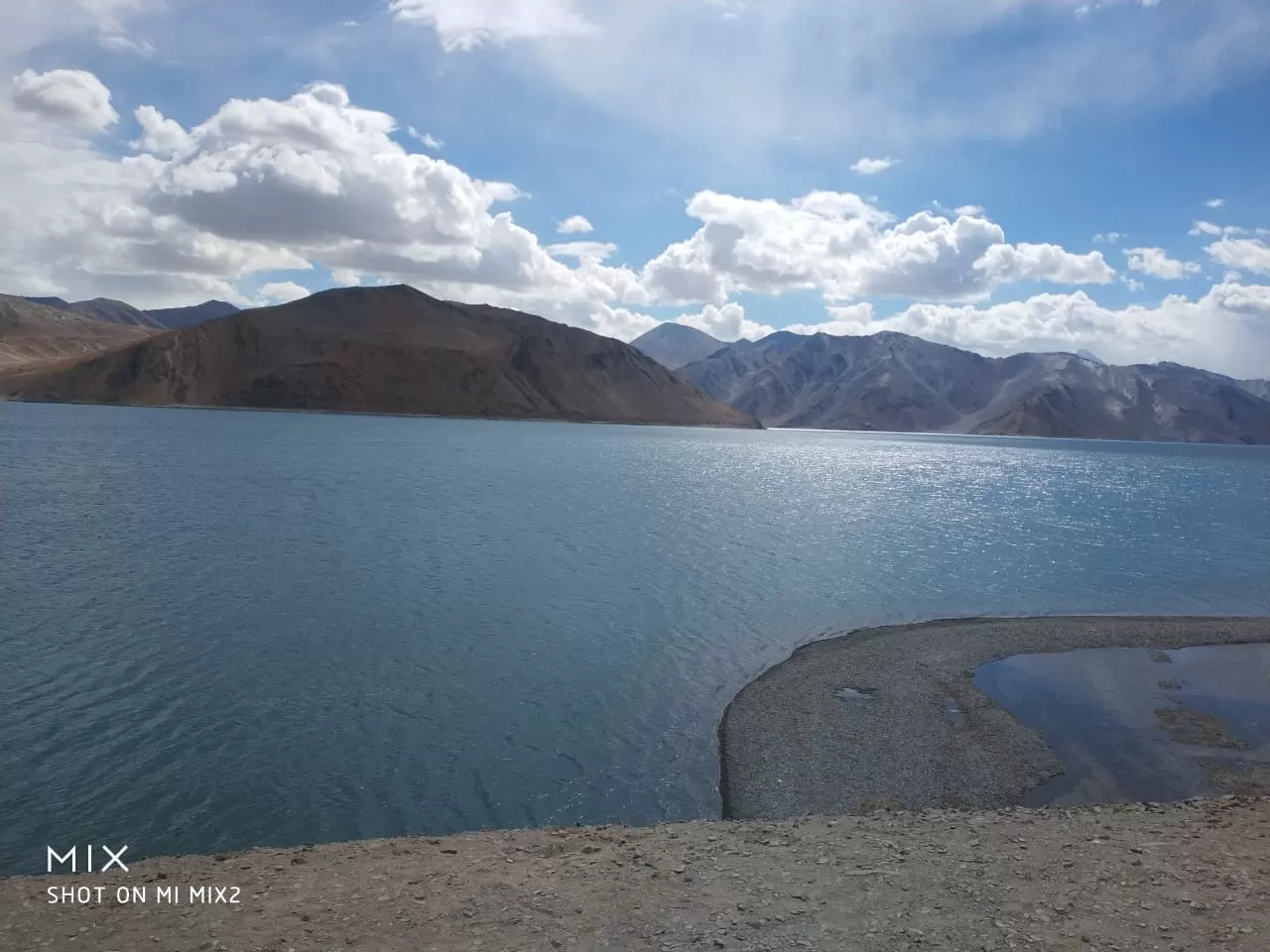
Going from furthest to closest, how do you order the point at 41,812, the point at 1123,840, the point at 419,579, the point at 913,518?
the point at 913,518 < the point at 419,579 < the point at 41,812 < the point at 1123,840

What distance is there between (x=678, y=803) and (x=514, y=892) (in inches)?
225

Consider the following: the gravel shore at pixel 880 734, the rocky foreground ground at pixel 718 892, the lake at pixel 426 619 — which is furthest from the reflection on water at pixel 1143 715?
the lake at pixel 426 619

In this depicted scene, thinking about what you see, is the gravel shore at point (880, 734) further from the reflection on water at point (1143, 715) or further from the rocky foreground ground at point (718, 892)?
the rocky foreground ground at point (718, 892)

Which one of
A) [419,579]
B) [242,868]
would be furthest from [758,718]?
[419,579]

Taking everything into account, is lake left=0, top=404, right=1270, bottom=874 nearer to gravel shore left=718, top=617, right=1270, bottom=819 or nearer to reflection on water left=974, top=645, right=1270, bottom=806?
gravel shore left=718, top=617, right=1270, bottom=819

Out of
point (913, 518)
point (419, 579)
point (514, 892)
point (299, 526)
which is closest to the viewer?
point (514, 892)

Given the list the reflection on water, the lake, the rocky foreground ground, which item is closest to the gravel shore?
the reflection on water

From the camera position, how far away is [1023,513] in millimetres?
66625

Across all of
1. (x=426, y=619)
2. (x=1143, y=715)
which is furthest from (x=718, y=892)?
(x=426, y=619)

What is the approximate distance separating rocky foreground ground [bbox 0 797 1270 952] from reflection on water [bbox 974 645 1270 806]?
4.31 m

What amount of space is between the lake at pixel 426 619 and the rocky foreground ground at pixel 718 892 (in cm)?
260

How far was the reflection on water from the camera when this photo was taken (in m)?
16.3

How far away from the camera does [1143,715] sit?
20359 millimetres

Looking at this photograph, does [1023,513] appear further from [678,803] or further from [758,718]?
[678,803]
